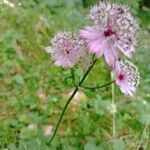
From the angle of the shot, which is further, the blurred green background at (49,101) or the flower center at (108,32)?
the blurred green background at (49,101)

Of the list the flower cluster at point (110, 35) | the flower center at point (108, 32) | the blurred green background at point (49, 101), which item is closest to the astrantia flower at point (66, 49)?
the flower cluster at point (110, 35)

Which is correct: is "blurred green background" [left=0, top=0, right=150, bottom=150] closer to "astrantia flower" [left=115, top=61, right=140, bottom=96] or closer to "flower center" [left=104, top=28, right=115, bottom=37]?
"astrantia flower" [left=115, top=61, right=140, bottom=96]

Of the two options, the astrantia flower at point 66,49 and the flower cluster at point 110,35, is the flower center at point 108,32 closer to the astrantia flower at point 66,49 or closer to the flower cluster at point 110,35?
the flower cluster at point 110,35

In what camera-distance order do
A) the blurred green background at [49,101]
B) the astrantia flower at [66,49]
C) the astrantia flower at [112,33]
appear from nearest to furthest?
1. the astrantia flower at [112,33]
2. the astrantia flower at [66,49]
3. the blurred green background at [49,101]

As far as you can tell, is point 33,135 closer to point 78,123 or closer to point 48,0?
point 78,123

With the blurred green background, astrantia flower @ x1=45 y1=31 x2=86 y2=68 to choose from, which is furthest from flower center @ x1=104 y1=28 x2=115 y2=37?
the blurred green background

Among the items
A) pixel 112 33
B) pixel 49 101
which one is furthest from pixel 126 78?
pixel 49 101
